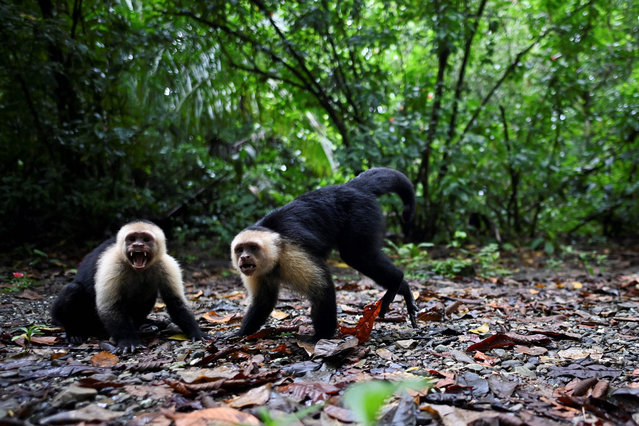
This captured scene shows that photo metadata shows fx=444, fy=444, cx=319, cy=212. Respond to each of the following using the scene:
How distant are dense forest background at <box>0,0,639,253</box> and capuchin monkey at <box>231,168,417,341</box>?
9.78 ft

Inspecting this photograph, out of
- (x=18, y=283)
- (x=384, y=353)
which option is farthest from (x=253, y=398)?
(x=18, y=283)

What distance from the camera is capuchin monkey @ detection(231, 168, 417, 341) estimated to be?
3.39 metres

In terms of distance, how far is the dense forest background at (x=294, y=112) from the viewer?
21.5 ft

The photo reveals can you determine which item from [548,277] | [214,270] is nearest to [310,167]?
[214,270]

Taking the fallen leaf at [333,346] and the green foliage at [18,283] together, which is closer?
the fallen leaf at [333,346]

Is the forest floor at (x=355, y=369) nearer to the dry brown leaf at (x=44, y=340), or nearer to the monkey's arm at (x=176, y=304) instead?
the dry brown leaf at (x=44, y=340)

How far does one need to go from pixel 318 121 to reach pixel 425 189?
113 inches

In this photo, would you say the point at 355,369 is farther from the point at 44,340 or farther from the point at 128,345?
the point at 44,340

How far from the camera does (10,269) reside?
634cm

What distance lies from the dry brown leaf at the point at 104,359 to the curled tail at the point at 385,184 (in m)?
2.41

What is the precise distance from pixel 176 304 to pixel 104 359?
33.8 inches

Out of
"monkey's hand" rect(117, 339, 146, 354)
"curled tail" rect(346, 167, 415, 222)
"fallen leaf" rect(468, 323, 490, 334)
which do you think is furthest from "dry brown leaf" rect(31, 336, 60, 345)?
"fallen leaf" rect(468, 323, 490, 334)

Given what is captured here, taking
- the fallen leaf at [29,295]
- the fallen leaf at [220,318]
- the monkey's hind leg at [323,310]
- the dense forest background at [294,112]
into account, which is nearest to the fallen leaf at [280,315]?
the fallen leaf at [220,318]

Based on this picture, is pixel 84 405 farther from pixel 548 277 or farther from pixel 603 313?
pixel 548 277
